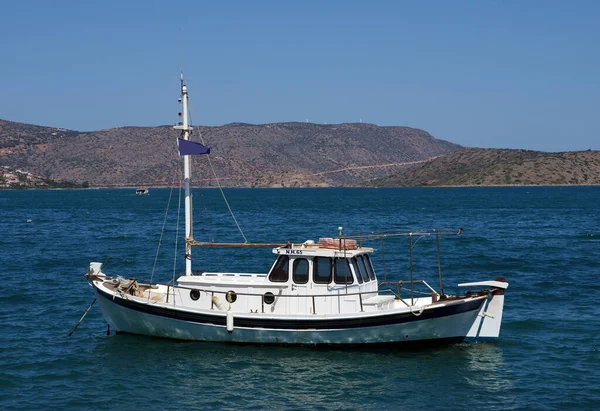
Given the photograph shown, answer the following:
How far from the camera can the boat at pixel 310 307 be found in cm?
2436

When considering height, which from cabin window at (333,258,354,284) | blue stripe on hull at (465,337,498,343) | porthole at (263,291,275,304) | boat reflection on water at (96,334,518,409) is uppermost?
cabin window at (333,258,354,284)

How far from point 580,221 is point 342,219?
980 inches

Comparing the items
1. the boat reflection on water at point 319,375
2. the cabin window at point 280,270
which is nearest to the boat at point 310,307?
the cabin window at point 280,270

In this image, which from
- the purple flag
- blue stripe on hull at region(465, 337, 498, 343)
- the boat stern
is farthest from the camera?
the purple flag

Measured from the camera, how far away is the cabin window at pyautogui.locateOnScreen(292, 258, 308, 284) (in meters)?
25.3

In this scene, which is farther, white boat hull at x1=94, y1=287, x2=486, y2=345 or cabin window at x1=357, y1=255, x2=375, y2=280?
cabin window at x1=357, y1=255, x2=375, y2=280

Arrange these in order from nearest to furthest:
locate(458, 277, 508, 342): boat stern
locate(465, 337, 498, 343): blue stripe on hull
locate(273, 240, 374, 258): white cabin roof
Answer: locate(458, 277, 508, 342): boat stern
locate(273, 240, 374, 258): white cabin roof
locate(465, 337, 498, 343): blue stripe on hull

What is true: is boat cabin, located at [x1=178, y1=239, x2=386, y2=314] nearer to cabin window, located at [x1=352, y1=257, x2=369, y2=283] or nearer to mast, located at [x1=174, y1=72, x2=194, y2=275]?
cabin window, located at [x1=352, y1=257, x2=369, y2=283]

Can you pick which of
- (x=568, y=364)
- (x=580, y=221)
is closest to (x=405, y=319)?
(x=568, y=364)

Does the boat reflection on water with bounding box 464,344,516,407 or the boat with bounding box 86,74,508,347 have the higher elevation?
the boat with bounding box 86,74,508,347

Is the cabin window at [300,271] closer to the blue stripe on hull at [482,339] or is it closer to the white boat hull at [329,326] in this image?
the white boat hull at [329,326]

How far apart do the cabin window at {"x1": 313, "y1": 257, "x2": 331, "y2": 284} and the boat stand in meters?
0.03

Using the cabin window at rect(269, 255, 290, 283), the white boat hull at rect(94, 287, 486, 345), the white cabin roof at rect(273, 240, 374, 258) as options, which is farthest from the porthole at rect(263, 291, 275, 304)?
the white cabin roof at rect(273, 240, 374, 258)

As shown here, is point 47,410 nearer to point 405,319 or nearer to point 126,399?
point 126,399
